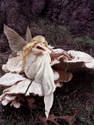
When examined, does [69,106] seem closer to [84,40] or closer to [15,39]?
[15,39]

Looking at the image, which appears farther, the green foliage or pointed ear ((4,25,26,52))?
the green foliage

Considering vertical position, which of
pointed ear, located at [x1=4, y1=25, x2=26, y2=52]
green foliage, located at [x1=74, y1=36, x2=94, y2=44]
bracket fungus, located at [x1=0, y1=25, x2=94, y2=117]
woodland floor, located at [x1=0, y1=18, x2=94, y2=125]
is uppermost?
pointed ear, located at [x1=4, y1=25, x2=26, y2=52]

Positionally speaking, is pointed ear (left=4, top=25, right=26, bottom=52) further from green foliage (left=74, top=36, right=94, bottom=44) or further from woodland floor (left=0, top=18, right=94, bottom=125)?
green foliage (left=74, top=36, right=94, bottom=44)

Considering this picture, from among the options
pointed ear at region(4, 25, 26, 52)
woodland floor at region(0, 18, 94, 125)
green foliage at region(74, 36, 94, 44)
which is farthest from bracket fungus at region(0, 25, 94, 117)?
green foliage at region(74, 36, 94, 44)

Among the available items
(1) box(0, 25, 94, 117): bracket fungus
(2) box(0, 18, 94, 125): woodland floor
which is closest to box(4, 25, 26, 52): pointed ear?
(1) box(0, 25, 94, 117): bracket fungus

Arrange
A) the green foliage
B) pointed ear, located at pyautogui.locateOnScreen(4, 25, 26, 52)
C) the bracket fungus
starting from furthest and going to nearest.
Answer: the green foliage, pointed ear, located at pyautogui.locateOnScreen(4, 25, 26, 52), the bracket fungus

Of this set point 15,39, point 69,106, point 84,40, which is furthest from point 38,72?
point 84,40

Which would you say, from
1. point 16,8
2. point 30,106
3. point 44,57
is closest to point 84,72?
point 44,57

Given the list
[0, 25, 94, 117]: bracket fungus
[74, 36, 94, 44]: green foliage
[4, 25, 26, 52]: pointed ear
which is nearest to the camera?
[0, 25, 94, 117]: bracket fungus

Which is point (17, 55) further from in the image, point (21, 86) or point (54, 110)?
point (54, 110)

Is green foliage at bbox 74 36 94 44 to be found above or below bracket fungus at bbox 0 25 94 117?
above
